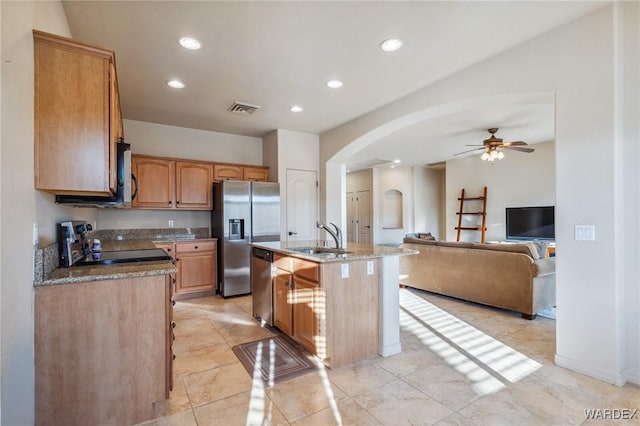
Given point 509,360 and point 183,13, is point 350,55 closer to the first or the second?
point 183,13

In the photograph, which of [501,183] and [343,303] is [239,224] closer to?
[343,303]

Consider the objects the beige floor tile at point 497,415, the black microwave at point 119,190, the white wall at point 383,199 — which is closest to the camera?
the beige floor tile at point 497,415

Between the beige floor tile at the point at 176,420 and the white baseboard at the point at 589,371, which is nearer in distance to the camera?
the beige floor tile at the point at 176,420

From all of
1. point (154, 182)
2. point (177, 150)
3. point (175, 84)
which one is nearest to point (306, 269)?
point (175, 84)

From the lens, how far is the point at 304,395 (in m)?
2.10

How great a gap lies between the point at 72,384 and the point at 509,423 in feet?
7.94

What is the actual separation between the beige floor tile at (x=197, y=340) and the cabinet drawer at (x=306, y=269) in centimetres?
109

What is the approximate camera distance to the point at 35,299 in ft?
5.09

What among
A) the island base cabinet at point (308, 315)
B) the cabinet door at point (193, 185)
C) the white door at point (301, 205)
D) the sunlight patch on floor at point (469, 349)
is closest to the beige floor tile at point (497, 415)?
the sunlight patch on floor at point (469, 349)

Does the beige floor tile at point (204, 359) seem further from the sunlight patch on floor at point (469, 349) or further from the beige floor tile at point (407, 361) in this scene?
the sunlight patch on floor at point (469, 349)

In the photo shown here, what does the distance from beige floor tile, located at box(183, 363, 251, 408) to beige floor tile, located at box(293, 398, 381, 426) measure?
0.58 metres

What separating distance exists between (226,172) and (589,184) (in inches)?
176

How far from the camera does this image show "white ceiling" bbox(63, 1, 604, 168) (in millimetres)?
2229

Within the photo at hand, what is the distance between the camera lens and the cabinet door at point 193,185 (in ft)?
15.3
